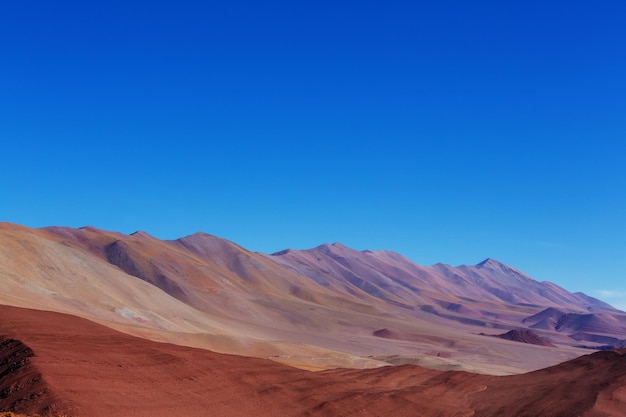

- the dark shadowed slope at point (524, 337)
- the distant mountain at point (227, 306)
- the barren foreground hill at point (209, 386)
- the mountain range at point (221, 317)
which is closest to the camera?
the barren foreground hill at point (209, 386)

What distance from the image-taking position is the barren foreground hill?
1911cm

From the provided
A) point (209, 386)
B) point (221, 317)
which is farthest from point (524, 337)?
point (209, 386)

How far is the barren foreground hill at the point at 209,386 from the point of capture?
19.1m

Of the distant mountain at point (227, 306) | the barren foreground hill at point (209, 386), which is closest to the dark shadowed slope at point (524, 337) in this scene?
the distant mountain at point (227, 306)

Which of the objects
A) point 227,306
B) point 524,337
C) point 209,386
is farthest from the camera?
point 524,337

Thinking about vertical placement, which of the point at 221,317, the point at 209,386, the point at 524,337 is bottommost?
the point at 209,386

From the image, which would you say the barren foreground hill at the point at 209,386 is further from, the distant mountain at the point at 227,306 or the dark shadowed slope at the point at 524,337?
the dark shadowed slope at the point at 524,337

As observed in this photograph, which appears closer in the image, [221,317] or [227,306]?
[221,317]

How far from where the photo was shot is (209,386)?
23.5 m

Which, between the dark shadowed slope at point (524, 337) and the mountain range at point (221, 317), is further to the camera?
the dark shadowed slope at point (524, 337)

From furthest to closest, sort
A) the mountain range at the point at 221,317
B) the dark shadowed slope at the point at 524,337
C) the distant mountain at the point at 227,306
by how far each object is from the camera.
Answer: the dark shadowed slope at the point at 524,337
the distant mountain at the point at 227,306
the mountain range at the point at 221,317

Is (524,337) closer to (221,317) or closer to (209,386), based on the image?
(221,317)

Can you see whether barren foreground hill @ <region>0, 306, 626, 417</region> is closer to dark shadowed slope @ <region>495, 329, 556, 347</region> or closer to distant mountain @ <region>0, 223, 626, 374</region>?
distant mountain @ <region>0, 223, 626, 374</region>

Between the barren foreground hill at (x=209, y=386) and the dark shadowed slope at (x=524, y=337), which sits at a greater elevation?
the dark shadowed slope at (x=524, y=337)
